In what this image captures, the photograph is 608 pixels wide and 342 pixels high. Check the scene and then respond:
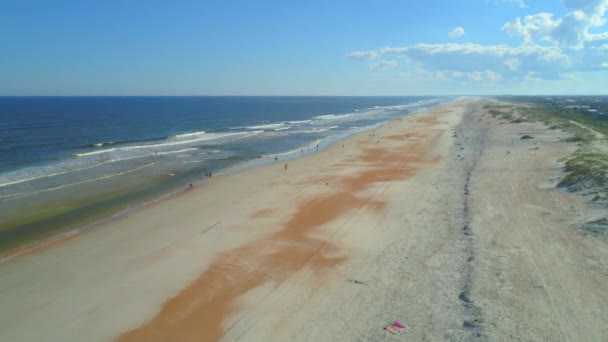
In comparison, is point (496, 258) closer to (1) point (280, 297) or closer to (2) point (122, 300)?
(1) point (280, 297)

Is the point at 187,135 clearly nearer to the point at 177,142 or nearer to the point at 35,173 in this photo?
the point at 177,142

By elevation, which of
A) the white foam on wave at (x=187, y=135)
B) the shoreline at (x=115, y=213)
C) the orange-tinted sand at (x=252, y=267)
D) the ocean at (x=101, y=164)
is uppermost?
the white foam on wave at (x=187, y=135)

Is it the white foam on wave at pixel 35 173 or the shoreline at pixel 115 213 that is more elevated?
the white foam on wave at pixel 35 173

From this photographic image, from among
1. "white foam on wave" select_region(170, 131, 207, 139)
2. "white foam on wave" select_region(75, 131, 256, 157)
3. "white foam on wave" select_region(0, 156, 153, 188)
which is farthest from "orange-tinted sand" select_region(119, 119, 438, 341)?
"white foam on wave" select_region(170, 131, 207, 139)

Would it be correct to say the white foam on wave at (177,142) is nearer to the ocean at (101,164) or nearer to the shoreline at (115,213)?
the ocean at (101,164)

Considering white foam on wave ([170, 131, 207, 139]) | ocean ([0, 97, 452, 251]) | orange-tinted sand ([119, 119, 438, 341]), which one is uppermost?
white foam on wave ([170, 131, 207, 139])

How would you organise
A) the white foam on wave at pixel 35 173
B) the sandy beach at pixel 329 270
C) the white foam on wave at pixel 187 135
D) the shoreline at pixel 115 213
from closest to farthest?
1. the sandy beach at pixel 329 270
2. the shoreline at pixel 115 213
3. the white foam on wave at pixel 35 173
4. the white foam on wave at pixel 187 135

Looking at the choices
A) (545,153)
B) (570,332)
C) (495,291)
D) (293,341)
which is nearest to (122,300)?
(293,341)

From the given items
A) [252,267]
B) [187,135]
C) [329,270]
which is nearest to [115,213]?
[252,267]

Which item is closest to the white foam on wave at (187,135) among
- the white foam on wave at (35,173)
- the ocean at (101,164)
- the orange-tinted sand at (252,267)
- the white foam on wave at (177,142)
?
the ocean at (101,164)

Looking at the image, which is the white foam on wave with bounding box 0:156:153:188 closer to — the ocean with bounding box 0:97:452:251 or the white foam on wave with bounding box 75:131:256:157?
the ocean with bounding box 0:97:452:251
